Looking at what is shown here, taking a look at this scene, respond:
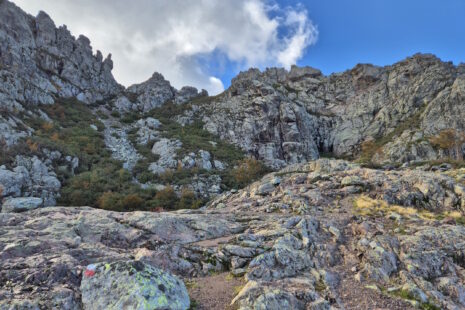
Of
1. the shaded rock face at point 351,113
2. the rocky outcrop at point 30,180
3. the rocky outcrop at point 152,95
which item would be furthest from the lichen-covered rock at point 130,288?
the rocky outcrop at point 152,95

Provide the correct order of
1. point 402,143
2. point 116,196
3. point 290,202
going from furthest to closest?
point 402,143
point 116,196
point 290,202

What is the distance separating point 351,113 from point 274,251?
197 ft

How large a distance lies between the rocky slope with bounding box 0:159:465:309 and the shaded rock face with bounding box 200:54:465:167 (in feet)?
107

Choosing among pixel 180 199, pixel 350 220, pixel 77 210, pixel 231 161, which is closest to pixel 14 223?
pixel 77 210

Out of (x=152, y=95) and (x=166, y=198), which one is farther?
(x=152, y=95)

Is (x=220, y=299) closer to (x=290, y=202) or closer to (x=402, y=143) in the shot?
(x=290, y=202)

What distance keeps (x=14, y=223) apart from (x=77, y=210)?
10.7 feet

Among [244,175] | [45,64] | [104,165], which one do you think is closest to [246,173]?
[244,175]

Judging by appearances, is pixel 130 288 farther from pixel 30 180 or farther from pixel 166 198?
pixel 30 180

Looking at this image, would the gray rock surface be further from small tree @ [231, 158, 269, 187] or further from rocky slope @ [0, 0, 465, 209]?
small tree @ [231, 158, 269, 187]

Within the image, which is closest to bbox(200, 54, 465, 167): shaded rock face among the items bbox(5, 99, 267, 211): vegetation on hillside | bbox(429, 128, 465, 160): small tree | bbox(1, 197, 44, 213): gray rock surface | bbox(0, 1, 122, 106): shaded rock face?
bbox(429, 128, 465, 160): small tree

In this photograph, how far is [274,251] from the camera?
11.0 meters

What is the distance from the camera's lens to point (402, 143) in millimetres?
45438

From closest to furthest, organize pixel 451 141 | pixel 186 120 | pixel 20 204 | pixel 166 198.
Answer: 1. pixel 20 204
2. pixel 166 198
3. pixel 451 141
4. pixel 186 120
